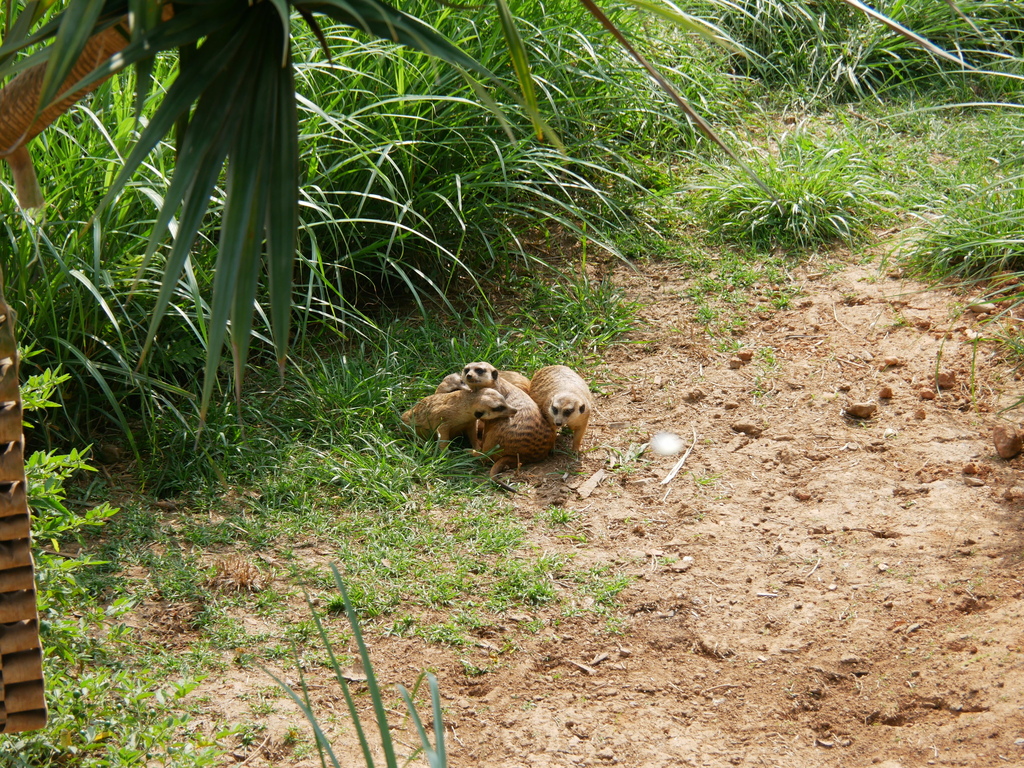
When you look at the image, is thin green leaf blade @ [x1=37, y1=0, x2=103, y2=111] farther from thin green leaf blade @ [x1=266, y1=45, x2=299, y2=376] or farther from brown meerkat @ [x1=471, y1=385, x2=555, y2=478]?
brown meerkat @ [x1=471, y1=385, x2=555, y2=478]

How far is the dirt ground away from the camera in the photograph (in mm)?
2822

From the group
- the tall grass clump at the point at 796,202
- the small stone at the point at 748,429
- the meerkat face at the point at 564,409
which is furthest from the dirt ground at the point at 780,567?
the tall grass clump at the point at 796,202

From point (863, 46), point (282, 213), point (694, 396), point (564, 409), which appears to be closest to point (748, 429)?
point (694, 396)

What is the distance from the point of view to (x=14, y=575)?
1884mm

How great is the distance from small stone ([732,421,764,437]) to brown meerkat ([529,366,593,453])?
2.17 ft

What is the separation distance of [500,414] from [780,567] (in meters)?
1.29

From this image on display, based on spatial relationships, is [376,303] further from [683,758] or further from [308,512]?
[683,758]

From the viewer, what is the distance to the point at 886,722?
9.25 ft

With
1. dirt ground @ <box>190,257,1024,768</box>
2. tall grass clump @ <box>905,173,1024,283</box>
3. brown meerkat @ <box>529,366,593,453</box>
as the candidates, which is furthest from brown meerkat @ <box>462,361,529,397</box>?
tall grass clump @ <box>905,173,1024,283</box>

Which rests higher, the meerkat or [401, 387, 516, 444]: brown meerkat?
the meerkat

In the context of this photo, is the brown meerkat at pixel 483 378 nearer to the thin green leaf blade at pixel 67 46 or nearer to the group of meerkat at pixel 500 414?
the group of meerkat at pixel 500 414

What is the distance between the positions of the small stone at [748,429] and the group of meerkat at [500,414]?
26.9 inches

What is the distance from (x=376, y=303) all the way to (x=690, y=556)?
233cm

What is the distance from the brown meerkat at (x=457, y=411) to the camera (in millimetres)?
4148
